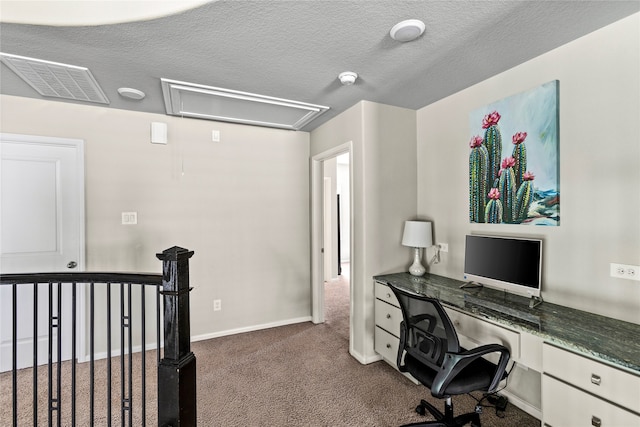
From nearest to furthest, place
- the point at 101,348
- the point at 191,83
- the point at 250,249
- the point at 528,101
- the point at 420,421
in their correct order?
the point at 420,421
the point at 528,101
the point at 191,83
the point at 101,348
the point at 250,249

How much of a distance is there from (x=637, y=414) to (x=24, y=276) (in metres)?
2.75

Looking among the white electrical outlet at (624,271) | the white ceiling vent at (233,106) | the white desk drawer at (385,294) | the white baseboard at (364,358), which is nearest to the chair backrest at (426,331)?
the white desk drawer at (385,294)

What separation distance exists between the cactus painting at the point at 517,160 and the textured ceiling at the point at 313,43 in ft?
1.00

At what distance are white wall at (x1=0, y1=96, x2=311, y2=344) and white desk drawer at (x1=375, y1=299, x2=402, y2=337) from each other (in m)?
1.28

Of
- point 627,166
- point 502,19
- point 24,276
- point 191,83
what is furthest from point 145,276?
point 627,166

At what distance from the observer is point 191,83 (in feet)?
7.84

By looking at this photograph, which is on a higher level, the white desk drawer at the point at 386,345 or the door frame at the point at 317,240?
the door frame at the point at 317,240

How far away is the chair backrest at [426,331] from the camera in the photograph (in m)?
1.67

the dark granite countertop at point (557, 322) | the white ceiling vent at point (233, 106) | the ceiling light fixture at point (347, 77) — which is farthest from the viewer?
the white ceiling vent at point (233, 106)

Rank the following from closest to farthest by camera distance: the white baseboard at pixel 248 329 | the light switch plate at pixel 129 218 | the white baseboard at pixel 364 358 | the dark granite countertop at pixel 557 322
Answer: the dark granite countertop at pixel 557 322 < the white baseboard at pixel 364 358 < the light switch plate at pixel 129 218 < the white baseboard at pixel 248 329

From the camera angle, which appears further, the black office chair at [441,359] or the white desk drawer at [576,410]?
the black office chair at [441,359]

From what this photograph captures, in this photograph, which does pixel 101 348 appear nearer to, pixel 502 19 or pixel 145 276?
pixel 145 276

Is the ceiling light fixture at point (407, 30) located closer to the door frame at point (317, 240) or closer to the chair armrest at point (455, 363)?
the chair armrest at point (455, 363)

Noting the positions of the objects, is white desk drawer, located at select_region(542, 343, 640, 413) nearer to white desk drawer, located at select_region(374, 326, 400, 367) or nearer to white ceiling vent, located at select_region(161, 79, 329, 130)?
white desk drawer, located at select_region(374, 326, 400, 367)
